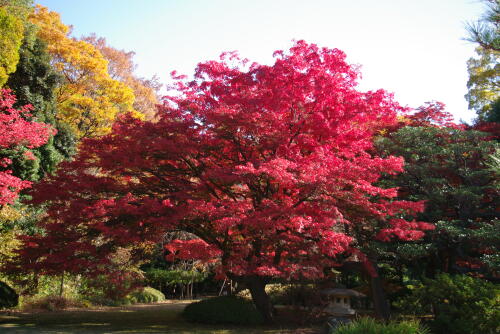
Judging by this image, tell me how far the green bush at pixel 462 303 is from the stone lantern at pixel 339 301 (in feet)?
5.11

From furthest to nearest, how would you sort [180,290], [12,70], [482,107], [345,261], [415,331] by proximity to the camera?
[482,107], [180,290], [12,70], [345,261], [415,331]

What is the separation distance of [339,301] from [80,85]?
59.0 ft

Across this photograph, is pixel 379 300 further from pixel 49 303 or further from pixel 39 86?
pixel 39 86

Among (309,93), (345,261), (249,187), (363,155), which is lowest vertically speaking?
(345,261)

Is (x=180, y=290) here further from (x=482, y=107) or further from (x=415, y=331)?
(x=482, y=107)

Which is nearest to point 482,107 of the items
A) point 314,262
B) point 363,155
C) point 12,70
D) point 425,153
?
point 425,153

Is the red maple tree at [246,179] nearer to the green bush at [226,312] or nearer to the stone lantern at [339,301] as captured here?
the green bush at [226,312]

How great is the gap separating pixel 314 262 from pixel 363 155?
9.84 feet

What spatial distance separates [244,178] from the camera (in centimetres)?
813

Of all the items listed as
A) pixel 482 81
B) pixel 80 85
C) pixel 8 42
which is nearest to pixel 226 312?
pixel 8 42

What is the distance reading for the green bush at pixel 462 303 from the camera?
300 inches

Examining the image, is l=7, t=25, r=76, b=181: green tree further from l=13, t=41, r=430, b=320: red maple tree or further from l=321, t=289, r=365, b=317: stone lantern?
l=321, t=289, r=365, b=317: stone lantern

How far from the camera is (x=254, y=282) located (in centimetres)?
999

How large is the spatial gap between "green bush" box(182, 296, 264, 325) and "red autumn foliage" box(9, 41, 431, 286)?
0.74 m
